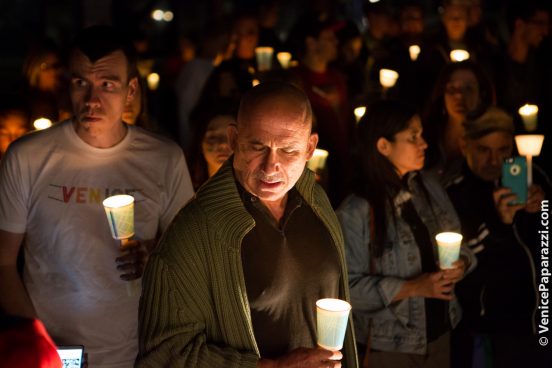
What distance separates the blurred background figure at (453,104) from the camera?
5.62 meters

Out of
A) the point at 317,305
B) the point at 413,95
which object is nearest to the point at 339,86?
the point at 413,95

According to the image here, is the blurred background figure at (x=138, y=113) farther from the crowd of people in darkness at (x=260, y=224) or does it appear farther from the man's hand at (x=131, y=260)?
the man's hand at (x=131, y=260)

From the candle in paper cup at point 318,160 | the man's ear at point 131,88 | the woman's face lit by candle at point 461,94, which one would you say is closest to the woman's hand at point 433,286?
the candle in paper cup at point 318,160

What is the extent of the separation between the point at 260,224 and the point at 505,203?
214 cm

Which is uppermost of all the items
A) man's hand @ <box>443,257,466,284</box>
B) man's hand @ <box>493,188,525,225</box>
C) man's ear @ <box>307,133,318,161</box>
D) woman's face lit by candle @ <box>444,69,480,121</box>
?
woman's face lit by candle @ <box>444,69,480,121</box>

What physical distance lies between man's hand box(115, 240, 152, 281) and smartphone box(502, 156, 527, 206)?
2202 mm

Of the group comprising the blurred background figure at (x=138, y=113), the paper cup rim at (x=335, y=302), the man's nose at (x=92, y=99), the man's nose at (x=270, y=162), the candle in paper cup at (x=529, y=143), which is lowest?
the paper cup rim at (x=335, y=302)

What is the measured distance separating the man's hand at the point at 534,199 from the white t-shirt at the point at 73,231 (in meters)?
2.36

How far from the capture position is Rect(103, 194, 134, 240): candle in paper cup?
126 inches

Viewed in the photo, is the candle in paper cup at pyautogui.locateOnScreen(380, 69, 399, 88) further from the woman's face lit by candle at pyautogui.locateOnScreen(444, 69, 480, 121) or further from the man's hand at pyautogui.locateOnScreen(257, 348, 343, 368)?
the man's hand at pyautogui.locateOnScreen(257, 348, 343, 368)

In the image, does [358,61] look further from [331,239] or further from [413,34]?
[331,239]

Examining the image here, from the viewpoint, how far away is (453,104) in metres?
5.74

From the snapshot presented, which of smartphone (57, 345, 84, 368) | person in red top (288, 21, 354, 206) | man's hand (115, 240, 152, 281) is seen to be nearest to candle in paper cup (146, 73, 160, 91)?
person in red top (288, 21, 354, 206)

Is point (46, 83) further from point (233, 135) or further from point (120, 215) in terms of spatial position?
point (233, 135)
